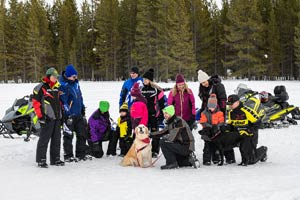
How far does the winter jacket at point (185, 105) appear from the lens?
7.38m

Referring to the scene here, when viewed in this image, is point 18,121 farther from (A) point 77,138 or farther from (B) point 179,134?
(B) point 179,134

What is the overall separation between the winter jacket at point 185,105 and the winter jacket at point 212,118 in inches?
17.6

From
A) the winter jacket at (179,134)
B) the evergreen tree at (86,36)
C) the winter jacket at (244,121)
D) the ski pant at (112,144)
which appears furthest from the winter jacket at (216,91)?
the evergreen tree at (86,36)

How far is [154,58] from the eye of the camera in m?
38.6

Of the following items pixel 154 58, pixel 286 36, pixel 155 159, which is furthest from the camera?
pixel 286 36

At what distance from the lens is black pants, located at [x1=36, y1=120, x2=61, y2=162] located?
663cm

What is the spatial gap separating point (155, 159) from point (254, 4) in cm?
3188

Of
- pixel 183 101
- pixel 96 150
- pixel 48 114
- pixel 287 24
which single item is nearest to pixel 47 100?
pixel 48 114

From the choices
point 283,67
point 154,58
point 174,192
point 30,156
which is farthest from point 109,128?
point 283,67

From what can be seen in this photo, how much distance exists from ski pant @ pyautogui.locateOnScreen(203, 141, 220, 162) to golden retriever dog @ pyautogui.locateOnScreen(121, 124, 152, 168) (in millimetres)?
Answer: 958

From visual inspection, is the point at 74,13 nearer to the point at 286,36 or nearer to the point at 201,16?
the point at 201,16

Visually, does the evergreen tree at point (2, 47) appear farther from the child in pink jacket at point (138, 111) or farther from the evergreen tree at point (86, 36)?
the child in pink jacket at point (138, 111)

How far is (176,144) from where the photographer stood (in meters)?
6.53

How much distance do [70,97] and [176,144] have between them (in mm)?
2107
